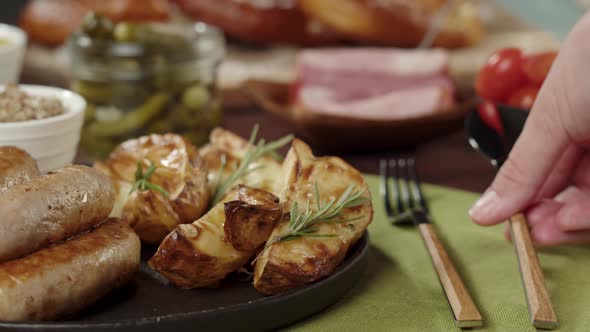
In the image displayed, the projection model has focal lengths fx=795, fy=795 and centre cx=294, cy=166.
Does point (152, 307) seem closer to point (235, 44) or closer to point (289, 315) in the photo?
point (289, 315)

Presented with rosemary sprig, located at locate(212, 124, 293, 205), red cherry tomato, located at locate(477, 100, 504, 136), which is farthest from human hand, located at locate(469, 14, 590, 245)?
rosemary sprig, located at locate(212, 124, 293, 205)

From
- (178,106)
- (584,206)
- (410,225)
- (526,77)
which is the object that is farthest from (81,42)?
(584,206)

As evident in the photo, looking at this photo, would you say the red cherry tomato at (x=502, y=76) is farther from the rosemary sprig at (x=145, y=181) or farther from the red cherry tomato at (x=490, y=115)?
the rosemary sprig at (x=145, y=181)

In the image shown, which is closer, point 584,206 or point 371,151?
point 584,206

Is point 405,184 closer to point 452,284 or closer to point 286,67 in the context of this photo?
point 452,284

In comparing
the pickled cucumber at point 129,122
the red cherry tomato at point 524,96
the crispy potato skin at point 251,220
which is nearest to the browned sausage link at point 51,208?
the crispy potato skin at point 251,220

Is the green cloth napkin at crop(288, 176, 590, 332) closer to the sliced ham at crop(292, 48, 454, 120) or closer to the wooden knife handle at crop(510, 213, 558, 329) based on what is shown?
the wooden knife handle at crop(510, 213, 558, 329)

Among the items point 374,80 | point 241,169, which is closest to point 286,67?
point 374,80
